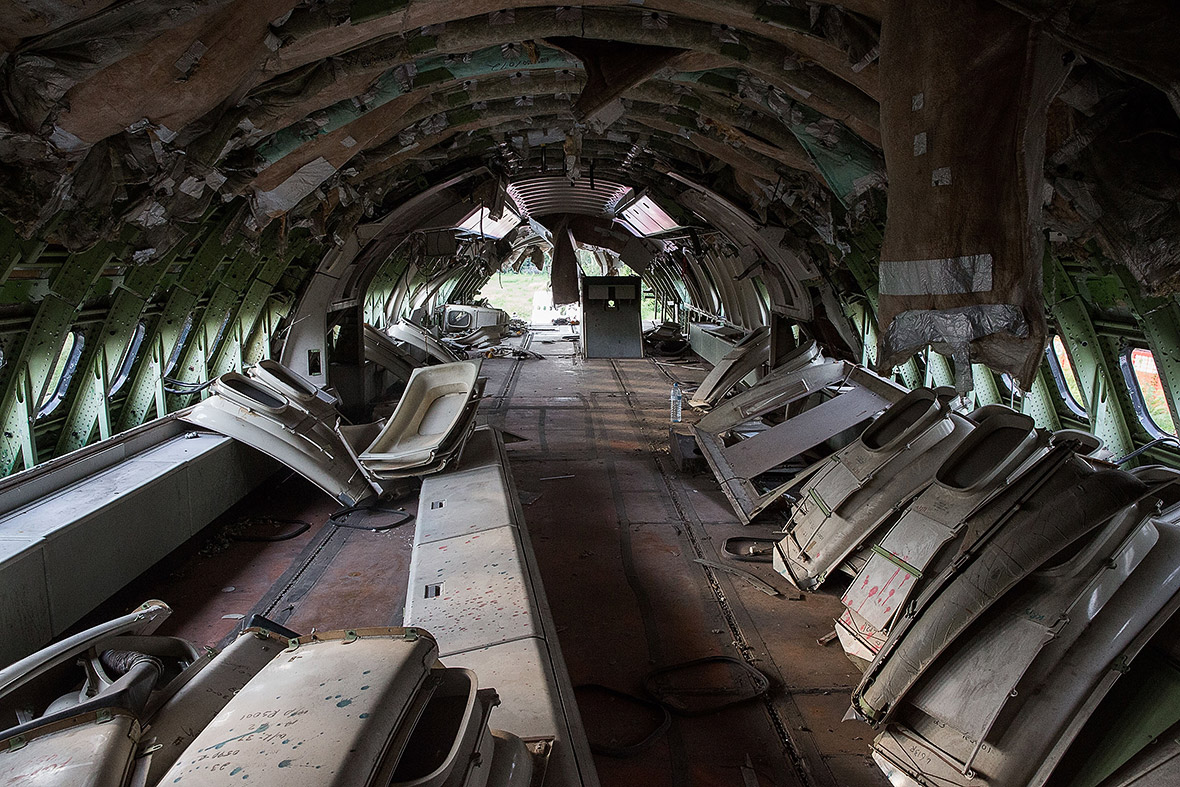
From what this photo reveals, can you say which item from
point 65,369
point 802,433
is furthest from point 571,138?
point 65,369

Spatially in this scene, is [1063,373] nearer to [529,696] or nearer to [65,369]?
[529,696]

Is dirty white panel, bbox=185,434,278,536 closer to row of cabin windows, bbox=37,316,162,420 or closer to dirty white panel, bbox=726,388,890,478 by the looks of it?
row of cabin windows, bbox=37,316,162,420

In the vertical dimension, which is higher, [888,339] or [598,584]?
[888,339]

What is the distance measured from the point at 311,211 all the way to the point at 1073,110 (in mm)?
7589

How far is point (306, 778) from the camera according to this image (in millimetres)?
2043

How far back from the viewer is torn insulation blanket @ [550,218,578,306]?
71.6 ft

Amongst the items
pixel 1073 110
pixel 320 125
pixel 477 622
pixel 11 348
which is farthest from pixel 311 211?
pixel 1073 110

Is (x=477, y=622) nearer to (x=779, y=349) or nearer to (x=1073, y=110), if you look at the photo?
(x=1073, y=110)

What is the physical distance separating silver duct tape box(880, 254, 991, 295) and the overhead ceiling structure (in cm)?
1

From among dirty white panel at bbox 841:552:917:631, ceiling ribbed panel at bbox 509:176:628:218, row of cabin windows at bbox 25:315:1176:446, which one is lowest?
dirty white panel at bbox 841:552:917:631

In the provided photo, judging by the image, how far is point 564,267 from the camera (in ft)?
74.9

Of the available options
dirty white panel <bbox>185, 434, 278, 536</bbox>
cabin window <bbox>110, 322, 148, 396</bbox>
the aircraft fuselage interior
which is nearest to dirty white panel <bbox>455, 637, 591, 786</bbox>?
the aircraft fuselage interior

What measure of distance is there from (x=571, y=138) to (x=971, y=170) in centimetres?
847

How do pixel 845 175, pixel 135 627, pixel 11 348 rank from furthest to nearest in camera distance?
pixel 845 175
pixel 11 348
pixel 135 627
